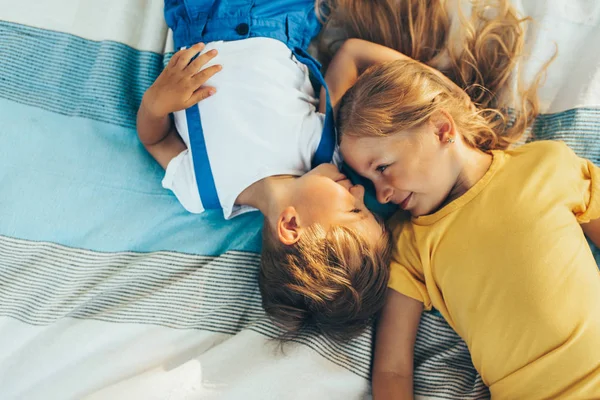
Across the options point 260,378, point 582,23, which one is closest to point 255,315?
point 260,378

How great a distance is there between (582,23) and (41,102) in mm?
1283

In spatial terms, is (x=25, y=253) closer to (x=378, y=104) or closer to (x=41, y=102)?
(x=41, y=102)

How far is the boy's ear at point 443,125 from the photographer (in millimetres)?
1047

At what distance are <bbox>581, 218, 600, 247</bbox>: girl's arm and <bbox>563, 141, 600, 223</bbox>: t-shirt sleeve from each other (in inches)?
0.8

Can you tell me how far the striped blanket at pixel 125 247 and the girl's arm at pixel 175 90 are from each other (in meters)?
0.11

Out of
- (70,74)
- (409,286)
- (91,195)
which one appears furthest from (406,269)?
(70,74)

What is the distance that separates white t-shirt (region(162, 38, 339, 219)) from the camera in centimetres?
110

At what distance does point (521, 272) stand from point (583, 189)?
24 cm

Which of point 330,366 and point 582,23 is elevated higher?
point 582,23

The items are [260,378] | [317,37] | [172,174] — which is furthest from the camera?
[317,37]

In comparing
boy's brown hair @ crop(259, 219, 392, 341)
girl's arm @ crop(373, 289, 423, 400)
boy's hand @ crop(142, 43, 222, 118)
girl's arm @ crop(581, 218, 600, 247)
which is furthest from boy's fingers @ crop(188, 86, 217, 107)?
girl's arm @ crop(581, 218, 600, 247)

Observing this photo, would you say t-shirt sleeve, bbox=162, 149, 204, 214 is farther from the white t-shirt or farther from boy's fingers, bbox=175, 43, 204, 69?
boy's fingers, bbox=175, 43, 204, 69

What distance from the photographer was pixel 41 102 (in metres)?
1.21

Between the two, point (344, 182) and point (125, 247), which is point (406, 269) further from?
point (125, 247)
